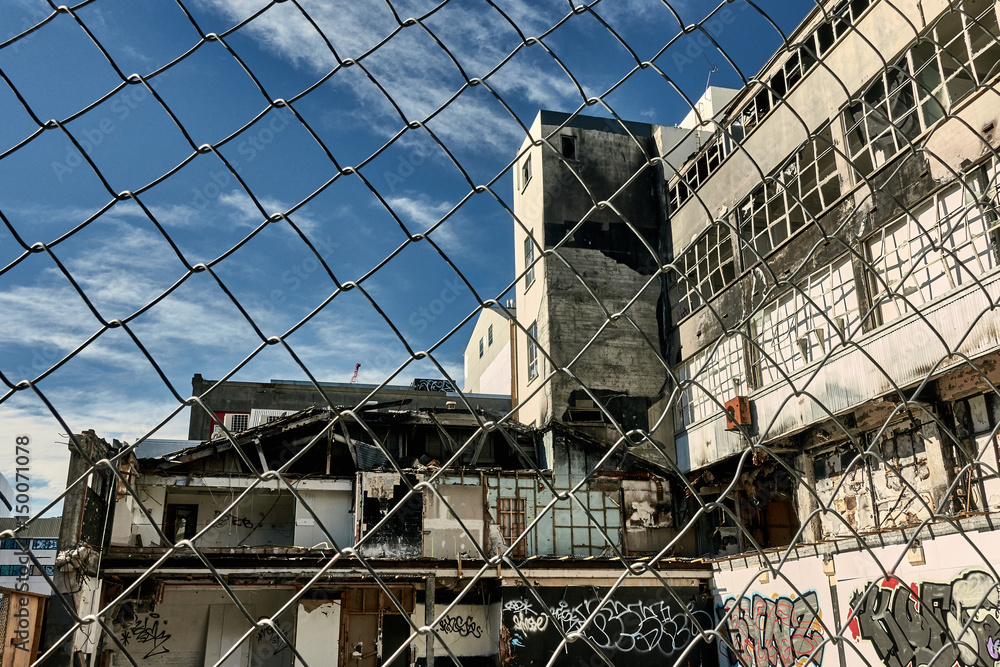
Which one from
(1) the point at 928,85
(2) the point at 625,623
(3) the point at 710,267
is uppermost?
(3) the point at 710,267

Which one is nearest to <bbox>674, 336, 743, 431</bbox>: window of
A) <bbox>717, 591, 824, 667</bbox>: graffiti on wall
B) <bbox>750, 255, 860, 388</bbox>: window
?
<bbox>750, 255, 860, 388</bbox>: window

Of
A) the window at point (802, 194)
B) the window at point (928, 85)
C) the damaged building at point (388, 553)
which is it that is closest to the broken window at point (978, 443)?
the window at point (928, 85)

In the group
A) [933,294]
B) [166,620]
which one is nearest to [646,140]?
[933,294]

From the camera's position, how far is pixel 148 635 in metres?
15.6

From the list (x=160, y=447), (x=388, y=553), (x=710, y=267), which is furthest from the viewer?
(x=160, y=447)

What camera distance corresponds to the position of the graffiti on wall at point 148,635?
51.0 feet

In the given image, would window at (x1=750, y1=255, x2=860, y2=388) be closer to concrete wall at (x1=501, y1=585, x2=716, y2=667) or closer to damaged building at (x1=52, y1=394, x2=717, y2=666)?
damaged building at (x1=52, y1=394, x2=717, y2=666)

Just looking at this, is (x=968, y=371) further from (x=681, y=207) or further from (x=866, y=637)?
(x=681, y=207)

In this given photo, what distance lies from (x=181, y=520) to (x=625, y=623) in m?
10.3

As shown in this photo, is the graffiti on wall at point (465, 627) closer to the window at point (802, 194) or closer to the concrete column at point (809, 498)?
the concrete column at point (809, 498)

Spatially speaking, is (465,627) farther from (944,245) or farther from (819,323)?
(944,245)

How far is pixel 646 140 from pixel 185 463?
1368 cm

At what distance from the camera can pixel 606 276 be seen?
19172 millimetres

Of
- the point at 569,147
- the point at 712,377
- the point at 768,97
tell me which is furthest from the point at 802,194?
the point at 569,147
